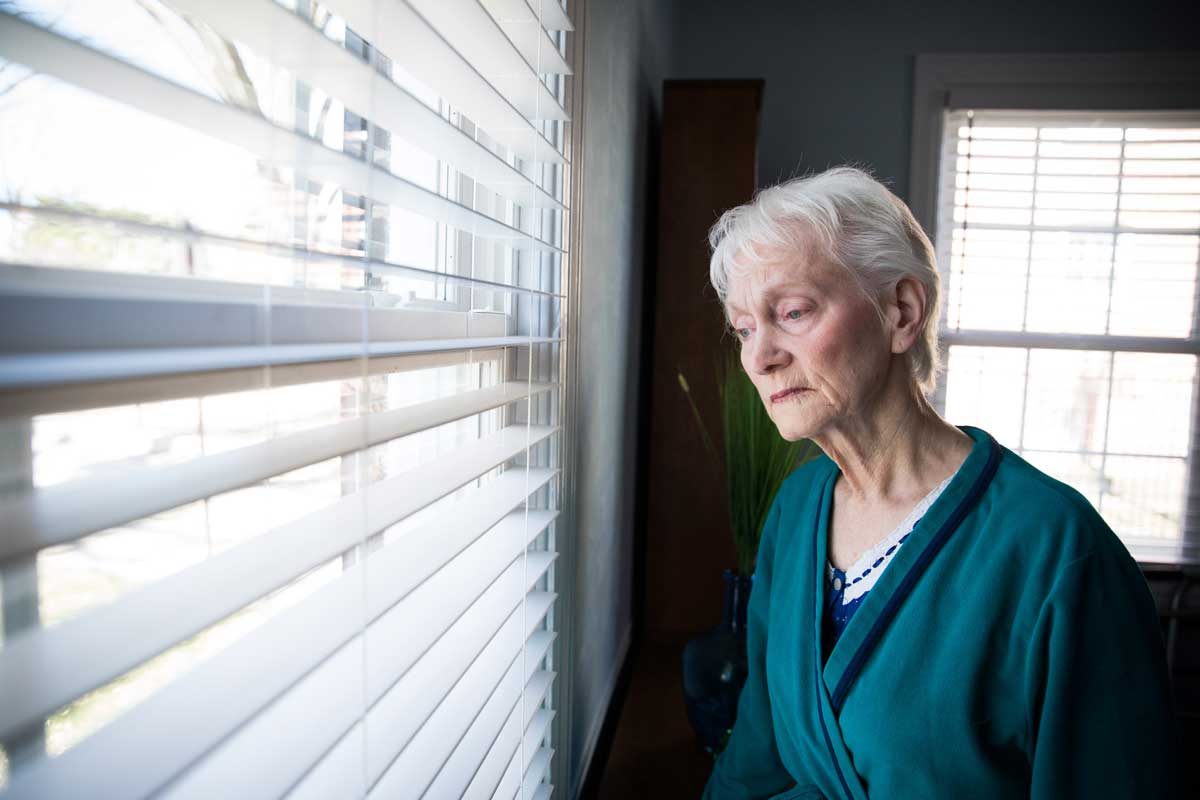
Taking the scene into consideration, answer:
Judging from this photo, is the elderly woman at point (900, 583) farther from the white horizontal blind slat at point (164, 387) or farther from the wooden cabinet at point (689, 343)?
the wooden cabinet at point (689, 343)

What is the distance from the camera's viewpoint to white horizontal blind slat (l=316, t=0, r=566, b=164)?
575 millimetres

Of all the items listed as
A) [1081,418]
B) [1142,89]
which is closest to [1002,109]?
[1142,89]

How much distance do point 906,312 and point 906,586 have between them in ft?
1.25

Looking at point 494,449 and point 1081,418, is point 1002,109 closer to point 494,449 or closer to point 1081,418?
point 1081,418

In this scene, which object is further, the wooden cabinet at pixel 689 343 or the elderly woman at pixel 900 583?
the wooden cabinet at pixel 689 343

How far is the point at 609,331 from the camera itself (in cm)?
196

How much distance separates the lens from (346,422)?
566mm

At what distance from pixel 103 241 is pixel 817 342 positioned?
86cm

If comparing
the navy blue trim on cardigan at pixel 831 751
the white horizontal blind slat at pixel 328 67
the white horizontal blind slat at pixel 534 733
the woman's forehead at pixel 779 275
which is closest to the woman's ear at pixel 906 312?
the woman's forehead at pixel 779 275

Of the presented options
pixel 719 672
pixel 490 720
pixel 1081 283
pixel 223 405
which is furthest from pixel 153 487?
pixel 1081 283

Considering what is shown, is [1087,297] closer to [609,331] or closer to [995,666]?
[609,331]

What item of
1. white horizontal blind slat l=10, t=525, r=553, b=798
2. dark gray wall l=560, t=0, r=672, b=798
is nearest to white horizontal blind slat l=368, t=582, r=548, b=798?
white horizontal blind slat l=10, t=525, r=553, b=798

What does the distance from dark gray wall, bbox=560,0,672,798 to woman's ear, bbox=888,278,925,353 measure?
1.70ft

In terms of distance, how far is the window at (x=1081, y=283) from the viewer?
3.21 metres
